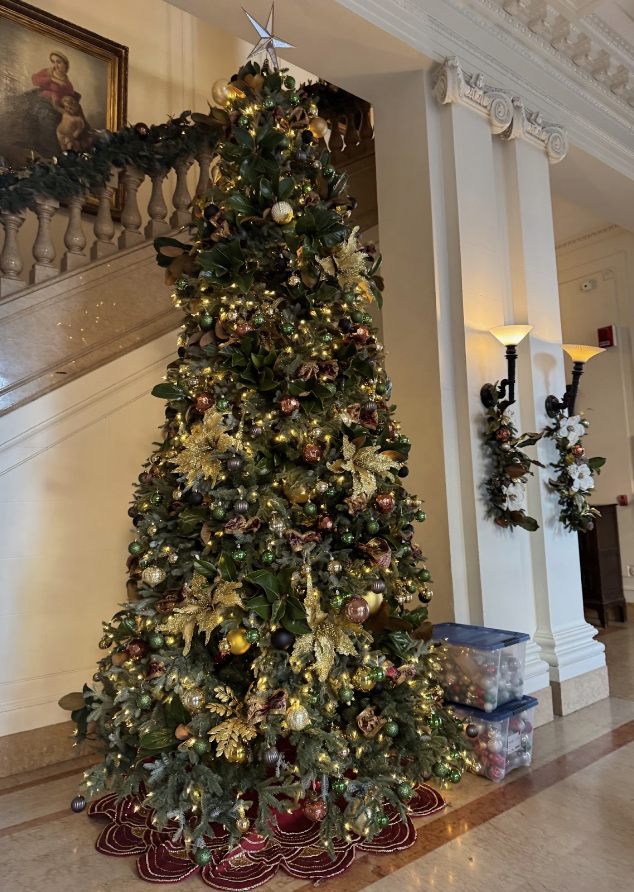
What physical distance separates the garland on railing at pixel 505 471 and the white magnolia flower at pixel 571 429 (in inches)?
16.4

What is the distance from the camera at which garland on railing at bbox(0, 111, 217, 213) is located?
319cm

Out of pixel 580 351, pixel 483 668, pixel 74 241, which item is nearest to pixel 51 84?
pixel 74 241

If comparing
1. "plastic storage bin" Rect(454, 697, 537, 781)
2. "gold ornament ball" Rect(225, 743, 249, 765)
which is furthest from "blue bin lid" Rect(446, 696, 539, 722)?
"gold ornament ball" Rect(225, 743, 249, 765)

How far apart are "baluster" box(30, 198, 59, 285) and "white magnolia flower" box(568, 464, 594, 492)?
3104mm

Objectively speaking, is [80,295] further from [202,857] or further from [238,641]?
[202,857]

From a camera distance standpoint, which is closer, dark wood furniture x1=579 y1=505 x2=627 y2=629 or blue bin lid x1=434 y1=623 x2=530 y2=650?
blue bin lid x1=434 y1=623 x2=530 y2=650

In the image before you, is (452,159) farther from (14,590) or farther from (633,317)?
(633,317)

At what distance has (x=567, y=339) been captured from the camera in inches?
273

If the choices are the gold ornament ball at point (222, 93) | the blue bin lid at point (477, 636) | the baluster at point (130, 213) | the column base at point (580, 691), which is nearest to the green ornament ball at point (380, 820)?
the blue bin lid at point (477, 636)

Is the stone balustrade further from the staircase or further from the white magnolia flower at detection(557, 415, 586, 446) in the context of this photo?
the white magnolia flower at detection(557, 415, 586, 446)

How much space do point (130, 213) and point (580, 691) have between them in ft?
12.5

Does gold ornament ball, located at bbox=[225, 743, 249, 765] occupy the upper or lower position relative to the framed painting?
lower

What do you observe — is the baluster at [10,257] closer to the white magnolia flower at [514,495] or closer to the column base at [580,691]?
the white magnolia flower at [514,495]

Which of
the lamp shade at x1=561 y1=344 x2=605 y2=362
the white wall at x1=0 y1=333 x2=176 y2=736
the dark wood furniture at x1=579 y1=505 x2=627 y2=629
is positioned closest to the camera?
the white wall at x1=0 y1=333 x2=176 y2=736
